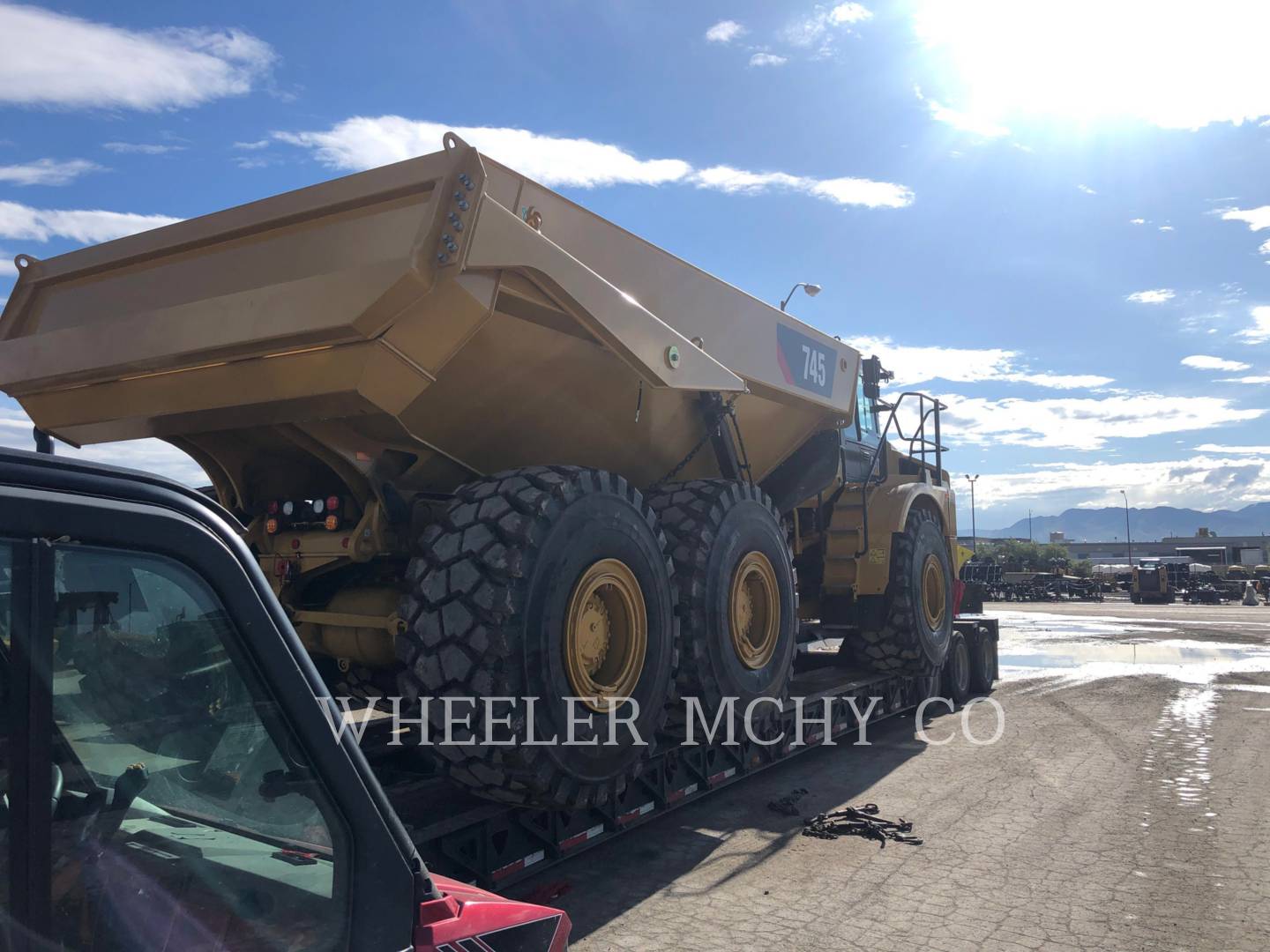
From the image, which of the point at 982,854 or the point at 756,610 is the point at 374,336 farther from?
the point at 982,854

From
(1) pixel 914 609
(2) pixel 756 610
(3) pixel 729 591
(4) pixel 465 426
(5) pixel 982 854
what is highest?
(4) pixel 465 426

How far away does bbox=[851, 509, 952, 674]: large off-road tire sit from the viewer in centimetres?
864

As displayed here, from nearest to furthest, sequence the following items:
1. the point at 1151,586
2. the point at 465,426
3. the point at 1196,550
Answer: the point at 465,426 → the point at 1151,586 → the point at 1196,550

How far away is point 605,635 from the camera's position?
479 cm

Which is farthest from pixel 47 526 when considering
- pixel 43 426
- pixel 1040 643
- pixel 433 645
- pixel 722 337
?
pixel 1040 643

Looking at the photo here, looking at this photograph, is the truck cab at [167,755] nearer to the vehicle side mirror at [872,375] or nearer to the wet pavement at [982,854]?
the wet pavement at [982,854]

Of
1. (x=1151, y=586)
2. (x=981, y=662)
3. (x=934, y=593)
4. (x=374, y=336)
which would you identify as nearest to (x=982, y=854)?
(x=374, y=336)

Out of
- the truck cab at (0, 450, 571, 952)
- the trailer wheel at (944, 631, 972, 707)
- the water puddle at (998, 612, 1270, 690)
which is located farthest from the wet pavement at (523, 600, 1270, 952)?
the water puddle at (998, 612, 1270, 690)

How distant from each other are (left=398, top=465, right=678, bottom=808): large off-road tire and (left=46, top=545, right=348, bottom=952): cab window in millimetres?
2355

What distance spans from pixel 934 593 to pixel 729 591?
14.7 ft

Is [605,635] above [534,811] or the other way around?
above

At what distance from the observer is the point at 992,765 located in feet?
24.3

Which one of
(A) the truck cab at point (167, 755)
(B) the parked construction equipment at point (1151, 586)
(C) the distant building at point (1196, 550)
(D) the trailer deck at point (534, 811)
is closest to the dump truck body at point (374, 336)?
(D) the trailer deck at point (534, 811)

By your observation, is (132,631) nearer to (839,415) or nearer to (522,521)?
(522,521)
